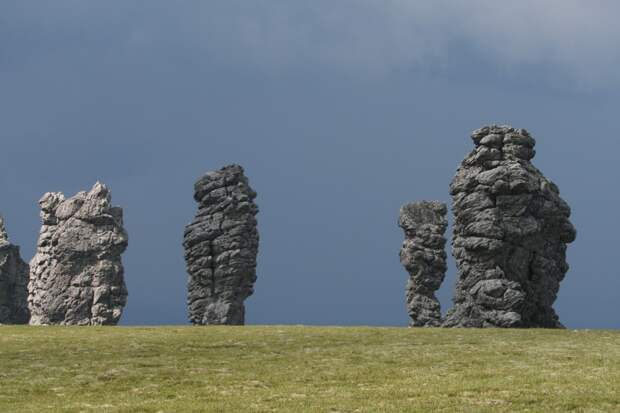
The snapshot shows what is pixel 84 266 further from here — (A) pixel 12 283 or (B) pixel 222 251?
(A) pixel 12 283

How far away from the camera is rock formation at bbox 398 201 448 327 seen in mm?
88812

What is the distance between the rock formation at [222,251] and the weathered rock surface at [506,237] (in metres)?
24.4

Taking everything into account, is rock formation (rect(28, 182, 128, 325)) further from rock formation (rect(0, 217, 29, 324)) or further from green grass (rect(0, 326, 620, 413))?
green grass (rect(0, 326, 620, 413))

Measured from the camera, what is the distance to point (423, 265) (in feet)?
292

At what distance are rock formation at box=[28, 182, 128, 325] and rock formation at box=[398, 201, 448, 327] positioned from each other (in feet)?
90.5

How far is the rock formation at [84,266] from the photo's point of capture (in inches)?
3253

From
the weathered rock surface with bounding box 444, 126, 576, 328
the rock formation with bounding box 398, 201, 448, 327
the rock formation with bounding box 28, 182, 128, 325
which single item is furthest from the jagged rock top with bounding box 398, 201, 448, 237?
the rock formation with bounding box 28, 182, 128, 325

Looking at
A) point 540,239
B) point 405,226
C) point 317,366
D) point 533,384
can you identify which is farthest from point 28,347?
point 405,226

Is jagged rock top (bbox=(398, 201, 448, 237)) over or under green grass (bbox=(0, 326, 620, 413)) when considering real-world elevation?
over

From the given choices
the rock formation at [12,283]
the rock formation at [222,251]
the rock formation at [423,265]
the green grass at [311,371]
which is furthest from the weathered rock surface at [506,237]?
the rock formation at [12,283]

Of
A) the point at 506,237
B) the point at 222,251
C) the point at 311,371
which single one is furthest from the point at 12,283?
the point at 311,371

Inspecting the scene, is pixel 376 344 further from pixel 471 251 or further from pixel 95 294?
pixel 95 294

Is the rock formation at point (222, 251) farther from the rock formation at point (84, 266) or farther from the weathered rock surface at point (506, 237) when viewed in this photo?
the weathered rock surface at point (506, 237)

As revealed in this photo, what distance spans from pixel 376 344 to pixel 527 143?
1146 inches
